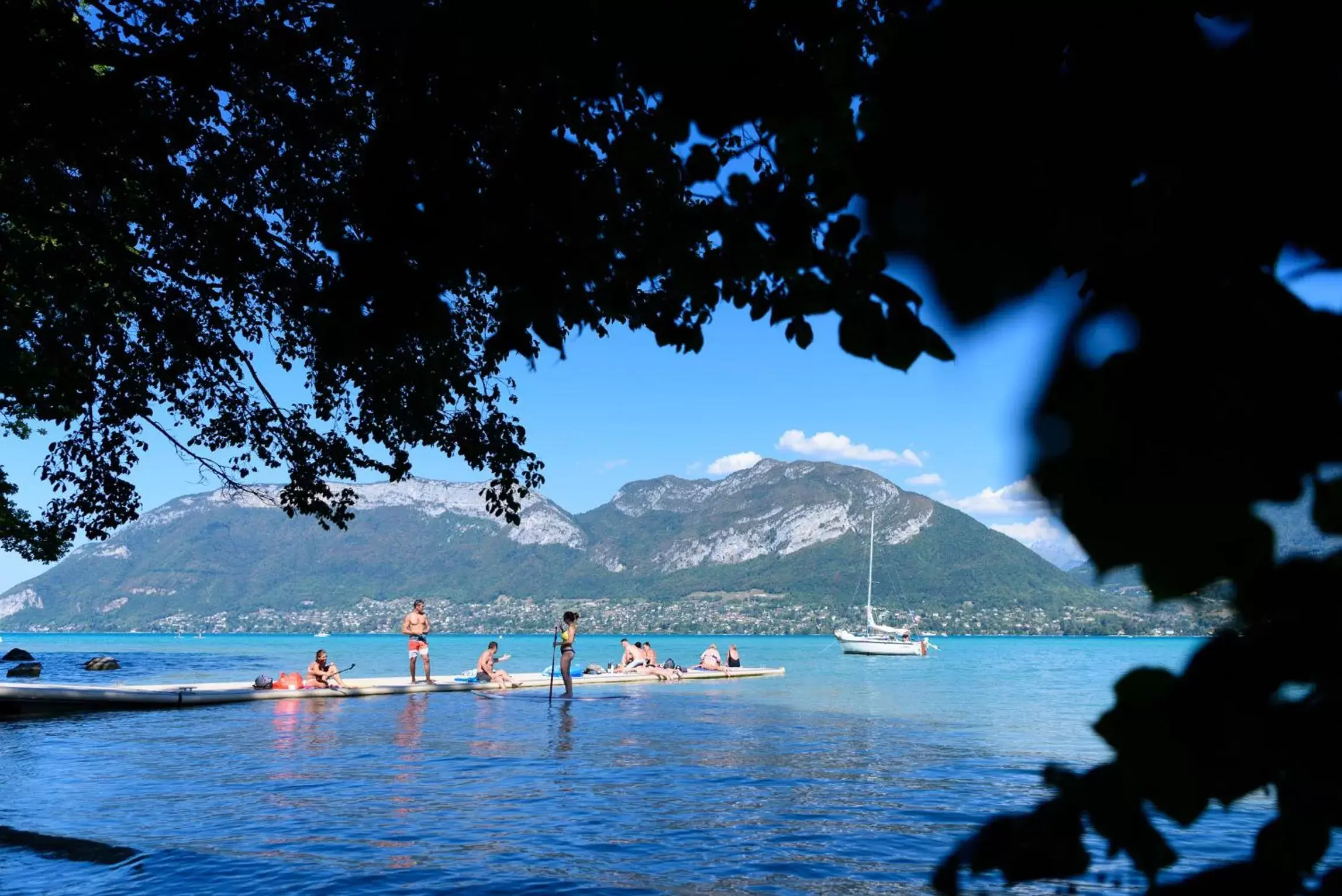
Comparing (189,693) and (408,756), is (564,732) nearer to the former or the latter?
(408,756)

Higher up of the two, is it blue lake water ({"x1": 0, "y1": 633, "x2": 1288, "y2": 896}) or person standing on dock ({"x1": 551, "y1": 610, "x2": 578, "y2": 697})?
person standing on dock ({"x1": 551, "y1": 610, "x2": 578, "y2": 697})

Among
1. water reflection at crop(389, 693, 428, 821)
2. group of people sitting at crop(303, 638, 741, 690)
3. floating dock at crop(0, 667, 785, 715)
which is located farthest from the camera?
group of people sitting at crop(303, 638, 741, 690)

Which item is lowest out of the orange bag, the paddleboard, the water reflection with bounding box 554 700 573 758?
the paddleboard

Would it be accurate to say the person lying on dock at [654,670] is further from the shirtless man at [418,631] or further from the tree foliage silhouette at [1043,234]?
the tree foliage silhouette at [1043,234]

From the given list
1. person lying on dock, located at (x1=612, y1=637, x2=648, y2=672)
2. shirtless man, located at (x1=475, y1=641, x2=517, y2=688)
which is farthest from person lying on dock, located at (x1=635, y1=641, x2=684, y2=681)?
shirtless man, located at (x1=475, y1=641, x2=517, y2=688)

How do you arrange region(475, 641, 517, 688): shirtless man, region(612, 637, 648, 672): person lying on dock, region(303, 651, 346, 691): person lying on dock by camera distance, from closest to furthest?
1. region(303, 651, 346, 691): person lying on dock
2. region(475, 641, 517, 688): shirtless man
3. region(612, 637, 648, 672): person lying on dock

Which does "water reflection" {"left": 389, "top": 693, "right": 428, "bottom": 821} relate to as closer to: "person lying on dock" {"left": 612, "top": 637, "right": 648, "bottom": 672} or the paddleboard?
the paddleboard

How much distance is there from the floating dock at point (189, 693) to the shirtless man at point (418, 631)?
0.68m

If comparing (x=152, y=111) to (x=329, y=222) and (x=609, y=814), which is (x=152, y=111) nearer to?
(x=329, y=222)

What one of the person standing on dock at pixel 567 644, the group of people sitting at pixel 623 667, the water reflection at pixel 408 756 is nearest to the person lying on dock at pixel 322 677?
the group of people sitting at pixel 623 667

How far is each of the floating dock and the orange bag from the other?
0.74ft

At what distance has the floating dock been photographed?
25.2 m

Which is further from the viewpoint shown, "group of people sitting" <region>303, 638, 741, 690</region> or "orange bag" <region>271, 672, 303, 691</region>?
"group of people sitting" <region>303, 638, 741, 690</region>

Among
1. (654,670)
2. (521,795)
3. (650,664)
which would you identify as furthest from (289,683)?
(521,795)
